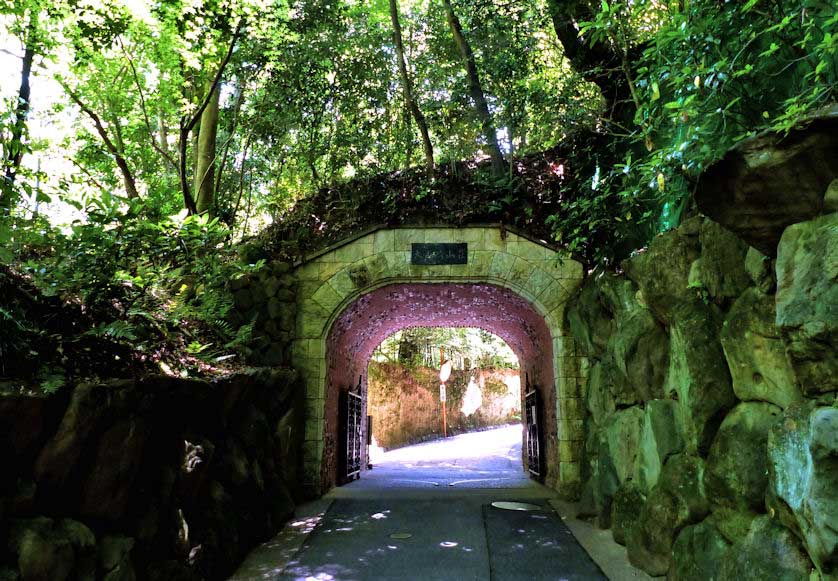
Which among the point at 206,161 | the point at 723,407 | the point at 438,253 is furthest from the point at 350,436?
the point at 723,407

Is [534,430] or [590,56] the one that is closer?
[590,56]

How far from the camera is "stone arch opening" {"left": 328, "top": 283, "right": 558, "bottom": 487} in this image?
7711 millimetres

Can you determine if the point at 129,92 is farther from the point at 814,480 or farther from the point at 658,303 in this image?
the point at 814,480

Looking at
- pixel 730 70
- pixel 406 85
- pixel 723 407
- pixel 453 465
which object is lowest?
pixel 453 465

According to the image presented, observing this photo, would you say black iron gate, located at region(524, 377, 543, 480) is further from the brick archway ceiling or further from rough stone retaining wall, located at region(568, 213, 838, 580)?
rough stone retaining wall, located at region(568, 213, 838, 580)

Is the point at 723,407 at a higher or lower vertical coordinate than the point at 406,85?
lower

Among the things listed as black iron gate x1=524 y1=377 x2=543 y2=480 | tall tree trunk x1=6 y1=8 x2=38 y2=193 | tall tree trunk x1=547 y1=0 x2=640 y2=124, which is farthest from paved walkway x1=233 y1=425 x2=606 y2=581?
tall tree trunk x1=547 y1=0 x2=640 y2=124

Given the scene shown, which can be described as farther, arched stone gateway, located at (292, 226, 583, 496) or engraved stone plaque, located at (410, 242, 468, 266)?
engraved stone plaque, located at (410, 242, 468, 266)

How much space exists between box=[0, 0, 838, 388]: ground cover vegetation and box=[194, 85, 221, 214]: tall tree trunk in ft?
0.12

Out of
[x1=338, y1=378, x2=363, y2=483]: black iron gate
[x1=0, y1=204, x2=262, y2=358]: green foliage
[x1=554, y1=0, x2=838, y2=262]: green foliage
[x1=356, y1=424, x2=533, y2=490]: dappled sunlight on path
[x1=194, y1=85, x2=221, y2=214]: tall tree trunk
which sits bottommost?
[x1=356, y1=424, x2=533, y2=490]: dappled sunlight on path

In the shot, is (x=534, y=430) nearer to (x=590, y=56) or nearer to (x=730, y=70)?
(x=590, y=56)

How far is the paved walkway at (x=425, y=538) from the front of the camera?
4367 mm

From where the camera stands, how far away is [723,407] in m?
3.51

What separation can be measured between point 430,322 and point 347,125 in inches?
158
